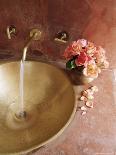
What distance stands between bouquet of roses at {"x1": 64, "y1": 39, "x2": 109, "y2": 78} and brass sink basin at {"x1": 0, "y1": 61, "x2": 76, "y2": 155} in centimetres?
10

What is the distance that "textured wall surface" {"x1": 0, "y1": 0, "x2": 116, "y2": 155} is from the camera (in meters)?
1.12

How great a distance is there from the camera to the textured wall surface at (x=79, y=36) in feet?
3.68

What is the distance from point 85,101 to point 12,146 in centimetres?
40

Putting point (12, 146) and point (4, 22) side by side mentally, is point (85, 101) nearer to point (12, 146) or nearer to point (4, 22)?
point (12, 146)

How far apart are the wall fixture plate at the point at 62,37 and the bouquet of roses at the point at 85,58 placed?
10 centimetres

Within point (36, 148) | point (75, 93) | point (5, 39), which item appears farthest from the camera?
point (5, 39)

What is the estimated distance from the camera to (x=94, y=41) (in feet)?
4.49

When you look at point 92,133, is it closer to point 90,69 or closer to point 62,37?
point 90,69

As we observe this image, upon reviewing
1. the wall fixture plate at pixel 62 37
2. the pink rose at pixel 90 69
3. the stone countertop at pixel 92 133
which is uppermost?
the wall fixture plate at pixel 62 37

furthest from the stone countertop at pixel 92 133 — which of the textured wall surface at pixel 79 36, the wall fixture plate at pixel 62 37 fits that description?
the wall fixture plate at pixel 62 37

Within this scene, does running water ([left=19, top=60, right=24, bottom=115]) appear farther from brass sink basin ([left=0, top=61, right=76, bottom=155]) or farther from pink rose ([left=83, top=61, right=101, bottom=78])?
pink rose ([left=83, top=61, right=101, bottom=78])

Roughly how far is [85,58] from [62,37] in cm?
21

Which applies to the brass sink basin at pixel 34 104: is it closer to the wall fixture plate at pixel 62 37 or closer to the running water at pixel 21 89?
the running water at pixel 21 89

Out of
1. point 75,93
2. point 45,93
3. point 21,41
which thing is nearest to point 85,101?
point 75,93
